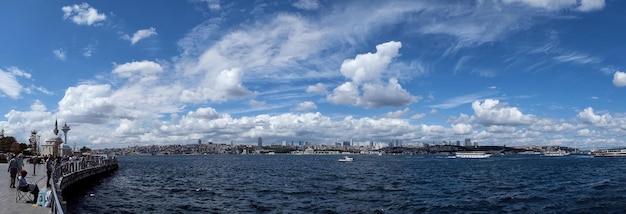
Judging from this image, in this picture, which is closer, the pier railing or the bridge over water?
the bridge over water

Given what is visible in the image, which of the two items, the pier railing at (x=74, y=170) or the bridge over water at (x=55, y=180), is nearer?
the bridge over water at (x=55, y=180)

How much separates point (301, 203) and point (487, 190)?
837 inches

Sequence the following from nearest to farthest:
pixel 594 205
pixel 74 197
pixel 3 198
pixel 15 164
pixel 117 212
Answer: pixel 3 198, pixel 15 164, pixel 117 212, pixel 594 205, pixel 74 197

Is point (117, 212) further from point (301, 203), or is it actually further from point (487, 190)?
point (487, 190)

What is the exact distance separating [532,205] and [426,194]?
10478 mm

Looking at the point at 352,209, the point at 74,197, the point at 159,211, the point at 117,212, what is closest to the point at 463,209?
the point at 352,209

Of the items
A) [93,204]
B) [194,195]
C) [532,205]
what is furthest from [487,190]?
[93,204]

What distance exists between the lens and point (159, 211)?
3194 cm

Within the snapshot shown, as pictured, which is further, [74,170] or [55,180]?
[74,170]

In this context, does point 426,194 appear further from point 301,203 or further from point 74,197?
point 74,197

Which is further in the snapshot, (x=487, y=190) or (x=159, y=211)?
(x=487, y=190)

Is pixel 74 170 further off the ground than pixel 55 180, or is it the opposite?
pixel 55 180

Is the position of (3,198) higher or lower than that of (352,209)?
higher

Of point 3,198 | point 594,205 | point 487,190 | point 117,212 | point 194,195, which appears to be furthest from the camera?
point 487,190
